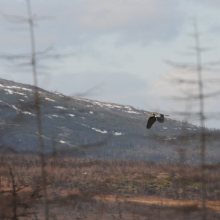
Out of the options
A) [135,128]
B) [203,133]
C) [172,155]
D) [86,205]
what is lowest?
[86,205]

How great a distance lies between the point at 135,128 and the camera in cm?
18825

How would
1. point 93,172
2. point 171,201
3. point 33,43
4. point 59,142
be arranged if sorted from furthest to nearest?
point 59,142 < point 93,172 < point 171,201 < point 33,43

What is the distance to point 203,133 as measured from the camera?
45.6ft

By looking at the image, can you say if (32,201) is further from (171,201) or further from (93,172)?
(93,172)

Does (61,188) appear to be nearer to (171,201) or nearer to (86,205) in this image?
(86,205)

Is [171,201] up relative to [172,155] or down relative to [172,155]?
down

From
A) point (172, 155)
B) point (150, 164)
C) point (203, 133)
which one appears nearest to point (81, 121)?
point (172, 155)

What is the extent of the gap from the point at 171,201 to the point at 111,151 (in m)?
114

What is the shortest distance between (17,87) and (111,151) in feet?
210

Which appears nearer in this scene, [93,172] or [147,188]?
[147,188]

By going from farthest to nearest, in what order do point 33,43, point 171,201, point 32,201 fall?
1. point 171,201
2. point 33,43
3. point 32,201

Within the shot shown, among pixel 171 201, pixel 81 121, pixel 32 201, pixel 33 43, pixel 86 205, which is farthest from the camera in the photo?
pixel 81 121

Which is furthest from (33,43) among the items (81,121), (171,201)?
(81,121)

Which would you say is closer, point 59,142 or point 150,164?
point 150,164
